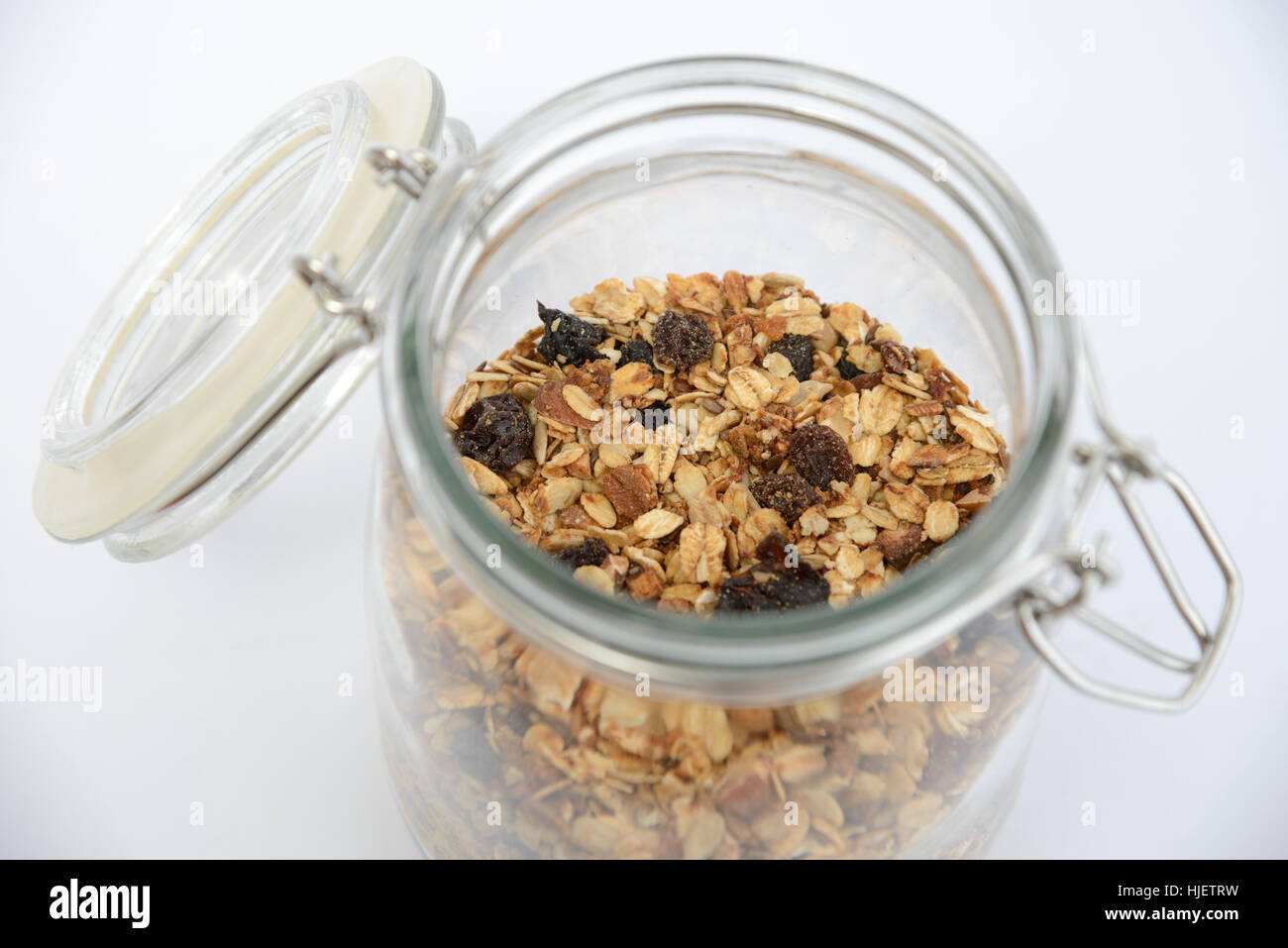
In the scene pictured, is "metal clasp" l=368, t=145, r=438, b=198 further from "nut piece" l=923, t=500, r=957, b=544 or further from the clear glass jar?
"nut piece" l=923, t=500, r=957, b=544

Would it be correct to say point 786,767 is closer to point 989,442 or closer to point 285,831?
point 989,442

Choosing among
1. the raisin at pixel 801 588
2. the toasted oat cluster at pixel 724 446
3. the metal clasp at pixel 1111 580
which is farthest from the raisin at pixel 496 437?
the metal clasp at pixel 1111 580

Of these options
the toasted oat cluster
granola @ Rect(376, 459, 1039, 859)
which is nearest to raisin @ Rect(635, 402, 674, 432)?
the toasted oat cluster

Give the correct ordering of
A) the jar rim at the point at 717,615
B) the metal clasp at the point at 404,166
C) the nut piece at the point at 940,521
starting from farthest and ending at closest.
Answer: the nut piece at the point at 940,521, the metal clasp at the point at 404,166, the jar rim at the point at 717,615

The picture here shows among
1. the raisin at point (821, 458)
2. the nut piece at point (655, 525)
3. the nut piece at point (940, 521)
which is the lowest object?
the nut piece at point (940, 521)

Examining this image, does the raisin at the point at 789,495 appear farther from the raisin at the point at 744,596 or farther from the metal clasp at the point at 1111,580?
the metal clasp at the point at 1111,580

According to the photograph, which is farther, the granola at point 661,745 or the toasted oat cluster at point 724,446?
the toasted oat cluster at point 724,446
